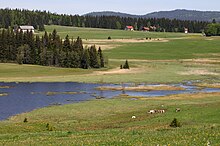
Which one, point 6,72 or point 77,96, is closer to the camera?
point 77,96

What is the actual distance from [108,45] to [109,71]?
63.7 m

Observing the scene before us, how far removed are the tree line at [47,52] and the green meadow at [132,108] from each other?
5619mm

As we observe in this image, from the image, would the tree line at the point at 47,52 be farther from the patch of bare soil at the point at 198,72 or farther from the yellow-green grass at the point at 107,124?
the yellow-green grass at the point at 107,124

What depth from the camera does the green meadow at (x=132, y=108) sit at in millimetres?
22375

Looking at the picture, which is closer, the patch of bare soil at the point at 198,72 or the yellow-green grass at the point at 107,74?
the yellow-green grass at the point at 107,74

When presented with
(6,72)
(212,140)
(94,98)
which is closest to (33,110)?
(94,98)

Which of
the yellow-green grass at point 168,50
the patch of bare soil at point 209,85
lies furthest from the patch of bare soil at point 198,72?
the yellow-green grass at point 168,50

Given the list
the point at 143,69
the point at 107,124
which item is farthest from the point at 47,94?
the point at 143,69

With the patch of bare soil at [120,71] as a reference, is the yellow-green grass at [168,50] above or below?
above

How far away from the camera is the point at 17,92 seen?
66312 millimetres

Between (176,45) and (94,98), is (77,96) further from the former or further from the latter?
(176,45)

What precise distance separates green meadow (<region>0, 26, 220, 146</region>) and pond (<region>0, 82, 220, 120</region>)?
3923mm

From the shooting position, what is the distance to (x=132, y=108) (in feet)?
162

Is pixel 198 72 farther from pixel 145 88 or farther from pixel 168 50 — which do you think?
pixel 168 50
